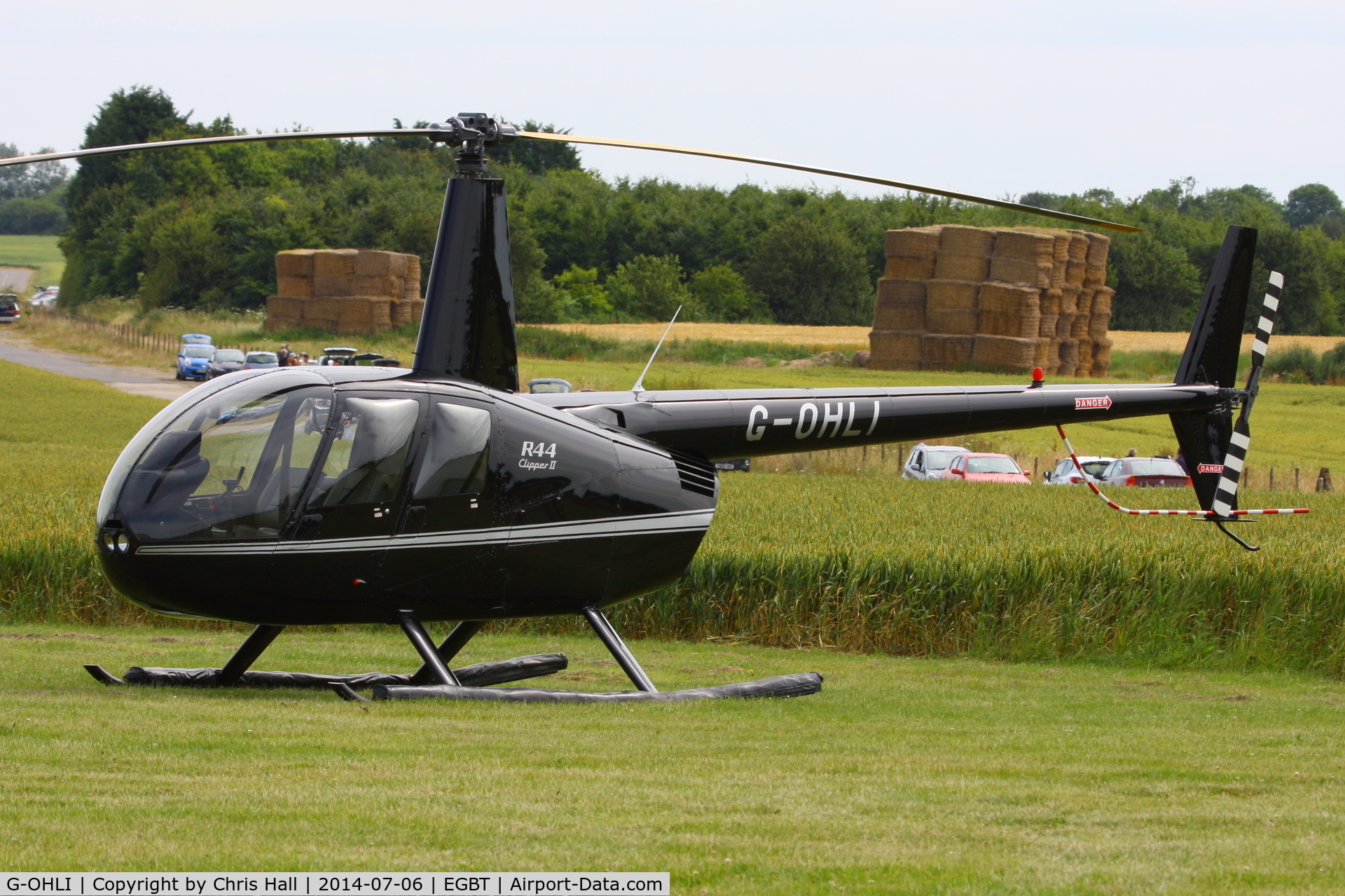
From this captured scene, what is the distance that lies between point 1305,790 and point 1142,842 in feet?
6.71

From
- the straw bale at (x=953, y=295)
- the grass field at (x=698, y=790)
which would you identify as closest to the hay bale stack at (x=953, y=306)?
the straw bale at (x=953, y=295)

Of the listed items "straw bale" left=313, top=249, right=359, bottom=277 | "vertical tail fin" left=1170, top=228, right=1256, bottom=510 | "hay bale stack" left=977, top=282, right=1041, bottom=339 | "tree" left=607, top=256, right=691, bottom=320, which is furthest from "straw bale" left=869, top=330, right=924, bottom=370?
"vertical tail fin" left=1170, top=228, right=1256, bottom=510

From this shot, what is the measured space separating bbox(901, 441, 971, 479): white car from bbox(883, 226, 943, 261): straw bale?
24870 millimetres

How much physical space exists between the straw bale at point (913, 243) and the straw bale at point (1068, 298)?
528 cm

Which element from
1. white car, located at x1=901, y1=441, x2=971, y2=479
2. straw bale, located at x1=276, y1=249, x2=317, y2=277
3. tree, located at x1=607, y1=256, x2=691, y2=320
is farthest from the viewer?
tree, located at x1=607, y1=256, x2=691, y2=320

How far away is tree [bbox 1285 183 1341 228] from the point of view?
161m

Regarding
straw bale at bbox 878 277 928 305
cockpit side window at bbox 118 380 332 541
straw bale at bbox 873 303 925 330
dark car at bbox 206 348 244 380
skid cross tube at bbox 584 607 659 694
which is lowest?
dark car at bbox 206 348 244 380

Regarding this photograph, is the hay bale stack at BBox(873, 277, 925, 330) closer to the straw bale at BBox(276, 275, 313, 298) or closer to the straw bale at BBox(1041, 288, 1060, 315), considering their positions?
the straw bale at BBox(1041, 288, 1060, 315)

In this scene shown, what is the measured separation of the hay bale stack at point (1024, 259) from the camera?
5169cm

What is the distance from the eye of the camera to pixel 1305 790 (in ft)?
24.1

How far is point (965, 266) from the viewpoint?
2099 inches

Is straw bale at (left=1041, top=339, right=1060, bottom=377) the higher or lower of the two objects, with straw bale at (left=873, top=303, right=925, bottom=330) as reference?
lower

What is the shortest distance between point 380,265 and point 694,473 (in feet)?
191

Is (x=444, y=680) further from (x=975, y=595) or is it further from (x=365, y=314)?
(x=365, y=314)
